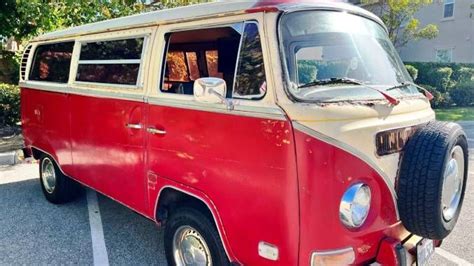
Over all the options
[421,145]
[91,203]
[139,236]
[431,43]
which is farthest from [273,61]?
[431,43]

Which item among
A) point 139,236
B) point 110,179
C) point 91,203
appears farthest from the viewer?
point 91,203

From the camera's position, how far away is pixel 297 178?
2.24m

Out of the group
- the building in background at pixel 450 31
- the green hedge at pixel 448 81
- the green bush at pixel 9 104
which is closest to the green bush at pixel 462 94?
the green hedge at pixel 448 81

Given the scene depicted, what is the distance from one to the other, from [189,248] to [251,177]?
1026 millimetres

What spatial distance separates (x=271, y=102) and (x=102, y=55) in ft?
7.35

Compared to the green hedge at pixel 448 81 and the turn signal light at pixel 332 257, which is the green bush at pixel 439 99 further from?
the turn signal light at pixel 332 257

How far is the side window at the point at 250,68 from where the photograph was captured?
2.46 metres

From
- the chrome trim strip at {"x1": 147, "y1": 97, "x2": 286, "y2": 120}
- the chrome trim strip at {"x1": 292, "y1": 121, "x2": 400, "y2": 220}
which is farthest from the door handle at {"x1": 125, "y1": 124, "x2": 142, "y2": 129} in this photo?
the chrome trim strip at {"x1": 292, "y1": 121, "x2": 400, "y2": 220}

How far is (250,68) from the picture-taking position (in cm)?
253

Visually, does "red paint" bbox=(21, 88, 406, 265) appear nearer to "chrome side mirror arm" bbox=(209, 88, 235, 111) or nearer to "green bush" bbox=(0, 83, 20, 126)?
"chrome side mirror arm" bbox=(209, 88, 235, 111)

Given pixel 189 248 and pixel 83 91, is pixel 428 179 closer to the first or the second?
pixel 189 248

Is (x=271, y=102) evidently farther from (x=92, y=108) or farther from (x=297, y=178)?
(x=92, y=108)

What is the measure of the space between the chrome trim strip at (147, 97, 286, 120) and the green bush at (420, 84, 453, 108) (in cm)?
1419

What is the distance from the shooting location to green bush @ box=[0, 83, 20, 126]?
928 centimetres
